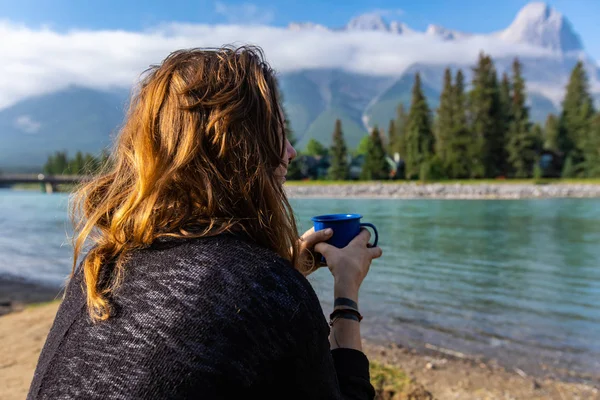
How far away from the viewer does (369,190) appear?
42875mm

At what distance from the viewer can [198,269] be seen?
2.85ft

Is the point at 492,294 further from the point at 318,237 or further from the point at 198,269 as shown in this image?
the point at 198,269

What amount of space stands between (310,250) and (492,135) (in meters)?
50.4

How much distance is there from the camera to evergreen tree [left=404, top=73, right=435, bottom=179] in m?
48.7

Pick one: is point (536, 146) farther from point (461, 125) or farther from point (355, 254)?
point (355, 254)

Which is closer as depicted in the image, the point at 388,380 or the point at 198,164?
the point at 198,164

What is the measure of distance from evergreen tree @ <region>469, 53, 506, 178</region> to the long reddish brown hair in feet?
160

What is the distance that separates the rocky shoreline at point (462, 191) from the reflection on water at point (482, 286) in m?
20.2

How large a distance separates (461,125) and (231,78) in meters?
50.6

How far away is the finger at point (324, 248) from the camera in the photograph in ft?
4.52

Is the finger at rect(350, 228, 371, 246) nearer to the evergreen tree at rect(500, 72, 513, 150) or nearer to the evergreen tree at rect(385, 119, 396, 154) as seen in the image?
the evergreen tree at rect(500, 72, 513, 150)

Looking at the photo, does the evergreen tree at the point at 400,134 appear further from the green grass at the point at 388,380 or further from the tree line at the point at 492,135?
the green grass at the point at 388,380

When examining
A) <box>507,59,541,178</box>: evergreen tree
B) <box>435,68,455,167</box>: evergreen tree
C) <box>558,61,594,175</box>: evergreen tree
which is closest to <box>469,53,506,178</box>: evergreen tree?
<box>507,59,541,178</box>: evergreen tree

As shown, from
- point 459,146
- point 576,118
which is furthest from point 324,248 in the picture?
point 576,118
